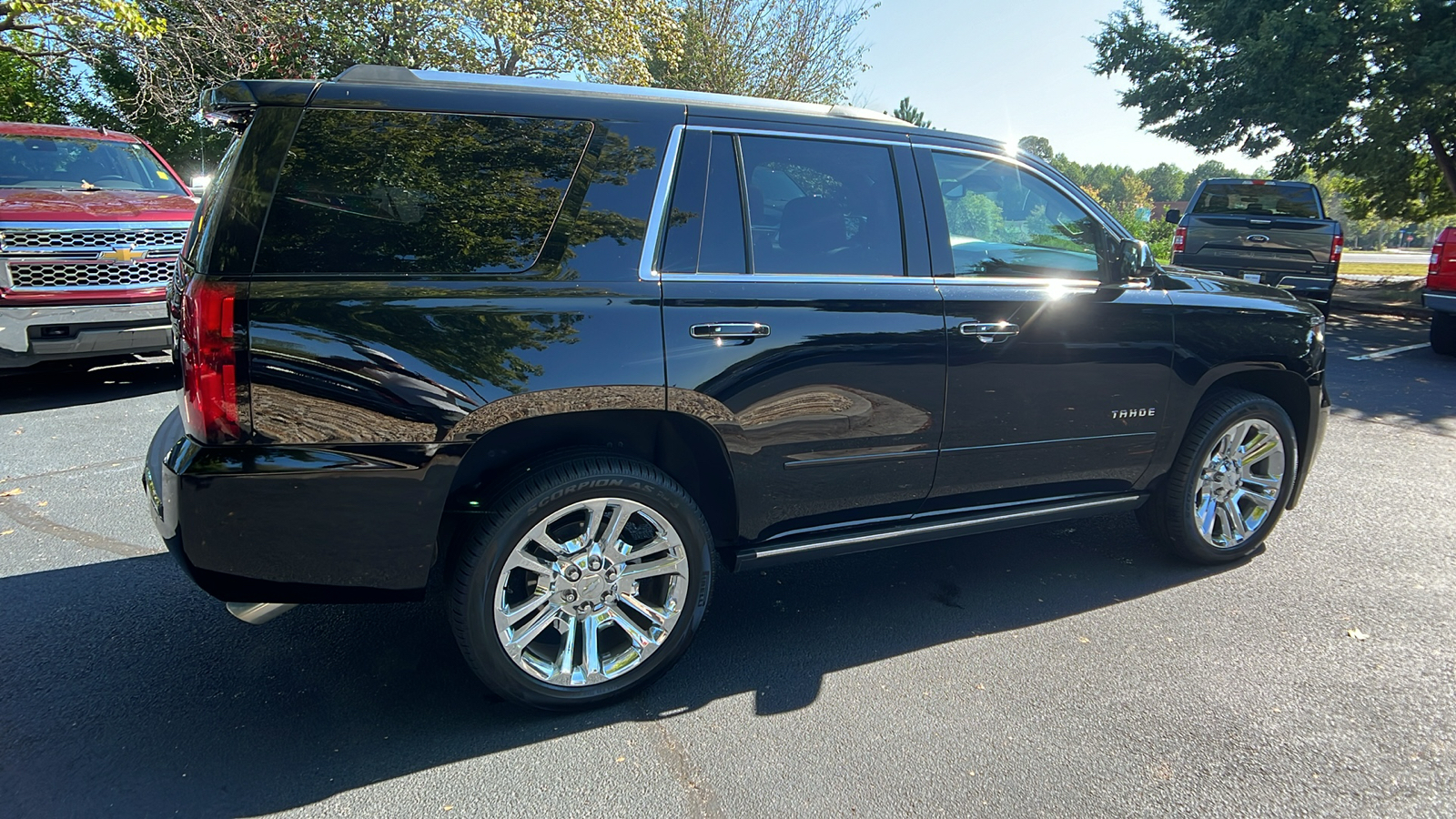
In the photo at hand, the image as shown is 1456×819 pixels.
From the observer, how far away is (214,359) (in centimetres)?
229

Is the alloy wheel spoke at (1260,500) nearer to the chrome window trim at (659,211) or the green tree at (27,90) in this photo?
the chrome window trim at (659,211)

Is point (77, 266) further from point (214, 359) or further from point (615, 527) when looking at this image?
point (615, 527)

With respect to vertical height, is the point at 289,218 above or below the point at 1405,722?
above

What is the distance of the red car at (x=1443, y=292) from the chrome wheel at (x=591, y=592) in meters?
10.4

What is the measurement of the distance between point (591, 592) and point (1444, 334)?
1108 centimetres

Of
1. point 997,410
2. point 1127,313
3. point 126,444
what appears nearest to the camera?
point 997,410

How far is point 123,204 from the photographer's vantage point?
677cm

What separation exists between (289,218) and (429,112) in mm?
492

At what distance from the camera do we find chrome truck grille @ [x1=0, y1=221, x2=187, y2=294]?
240 inches

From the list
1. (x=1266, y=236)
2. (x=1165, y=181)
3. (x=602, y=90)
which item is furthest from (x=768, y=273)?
(x=1165, y=181)

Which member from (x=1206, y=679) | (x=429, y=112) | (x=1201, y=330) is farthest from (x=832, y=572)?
(x=429, y=112)

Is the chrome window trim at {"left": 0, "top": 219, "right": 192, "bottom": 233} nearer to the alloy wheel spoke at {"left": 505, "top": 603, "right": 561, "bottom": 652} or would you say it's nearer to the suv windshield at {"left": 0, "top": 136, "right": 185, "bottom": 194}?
the suv windshield at {"left": 0, "top": 136, "right": 185, "bottom": 194}

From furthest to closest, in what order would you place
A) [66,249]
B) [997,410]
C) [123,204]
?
[123,204] → [66,249] → [997,410]

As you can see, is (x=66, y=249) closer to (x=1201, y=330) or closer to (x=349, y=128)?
(x=349, y=128)
